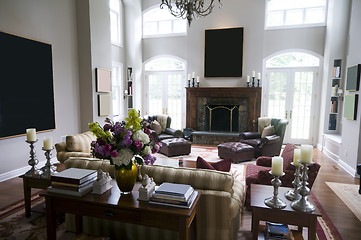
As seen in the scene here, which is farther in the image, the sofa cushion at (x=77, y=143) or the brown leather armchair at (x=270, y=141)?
the brown leather armchair at (x=270, y=141)

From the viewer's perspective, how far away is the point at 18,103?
4223mm

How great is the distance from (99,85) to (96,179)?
4098mm

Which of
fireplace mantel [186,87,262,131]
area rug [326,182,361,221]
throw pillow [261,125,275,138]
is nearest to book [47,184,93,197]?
area rug [326,182,361,221]

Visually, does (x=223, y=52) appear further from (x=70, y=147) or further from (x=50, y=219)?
(x=50, y=219)

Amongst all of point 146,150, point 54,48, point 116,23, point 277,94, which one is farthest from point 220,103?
point 146,150

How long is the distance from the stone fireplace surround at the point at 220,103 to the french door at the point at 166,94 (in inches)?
22.3

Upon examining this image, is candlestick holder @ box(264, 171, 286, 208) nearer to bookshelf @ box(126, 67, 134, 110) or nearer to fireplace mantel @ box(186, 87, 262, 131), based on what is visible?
fireplace mantel @ box(186, 87, 262, 131)

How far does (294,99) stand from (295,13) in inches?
97.7

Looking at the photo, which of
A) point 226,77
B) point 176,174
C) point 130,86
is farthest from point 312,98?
point 176,174

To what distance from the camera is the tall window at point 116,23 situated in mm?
7375

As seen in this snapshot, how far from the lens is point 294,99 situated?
23.5ft

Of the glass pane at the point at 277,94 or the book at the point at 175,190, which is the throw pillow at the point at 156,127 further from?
the book at the point at 175,190

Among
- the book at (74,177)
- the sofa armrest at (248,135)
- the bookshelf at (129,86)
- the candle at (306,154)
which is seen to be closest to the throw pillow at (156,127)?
the bookshelf at (129,86)

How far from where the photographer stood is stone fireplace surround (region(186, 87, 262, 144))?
708 cm
